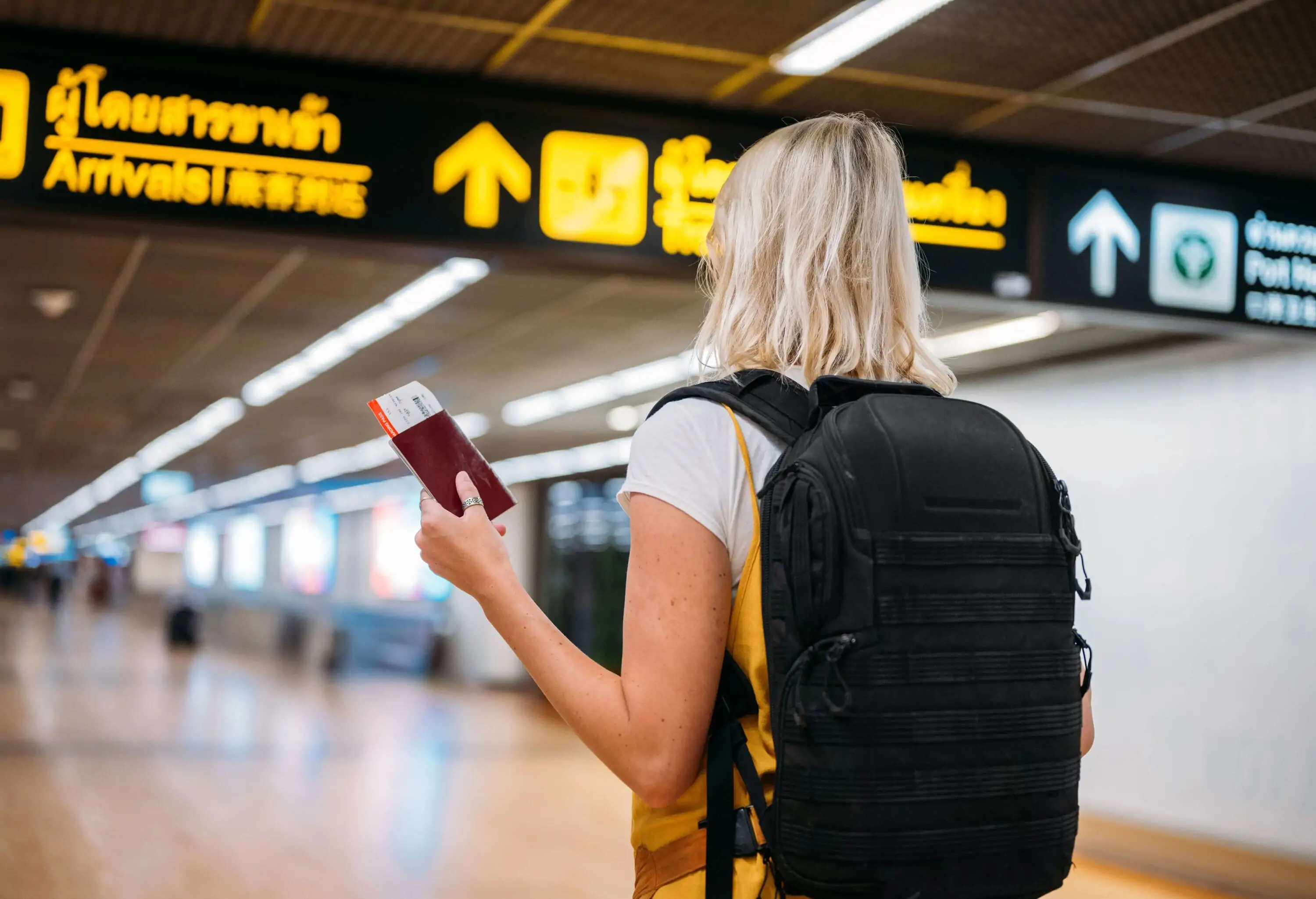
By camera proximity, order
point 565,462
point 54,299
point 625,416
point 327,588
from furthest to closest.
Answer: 1. point 327,588
2. point 565,462
3. point 625,416
4. point 54,299

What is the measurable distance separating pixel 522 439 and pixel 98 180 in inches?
466

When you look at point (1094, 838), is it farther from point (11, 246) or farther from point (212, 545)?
point (212, 545)

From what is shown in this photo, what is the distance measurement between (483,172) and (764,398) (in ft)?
9.07

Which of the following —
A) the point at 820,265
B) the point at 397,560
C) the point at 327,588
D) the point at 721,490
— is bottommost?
the point at 327,588

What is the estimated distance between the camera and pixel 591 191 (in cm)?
391

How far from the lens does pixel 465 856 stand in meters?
7.09

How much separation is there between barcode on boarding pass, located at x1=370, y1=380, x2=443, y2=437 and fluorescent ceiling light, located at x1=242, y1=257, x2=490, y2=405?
4370mm

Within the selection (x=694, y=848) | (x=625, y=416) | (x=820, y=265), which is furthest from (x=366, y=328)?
(x=694, y=848)

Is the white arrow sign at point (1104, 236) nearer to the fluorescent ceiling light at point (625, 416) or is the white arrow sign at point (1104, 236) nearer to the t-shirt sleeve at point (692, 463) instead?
the t-shirt sleeve at point (692, 463)

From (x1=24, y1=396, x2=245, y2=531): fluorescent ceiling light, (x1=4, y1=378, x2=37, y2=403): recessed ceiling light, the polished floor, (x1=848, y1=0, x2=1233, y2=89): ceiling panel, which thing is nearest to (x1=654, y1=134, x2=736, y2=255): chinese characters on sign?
(x1=848, y1=0, x2=1233, y2=89): ceiling panel

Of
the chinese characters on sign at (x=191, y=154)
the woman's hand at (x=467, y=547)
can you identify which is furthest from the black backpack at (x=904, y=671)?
the chinese characters on sign at (x=191, y=154)

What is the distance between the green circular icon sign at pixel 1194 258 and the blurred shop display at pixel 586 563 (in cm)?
1251

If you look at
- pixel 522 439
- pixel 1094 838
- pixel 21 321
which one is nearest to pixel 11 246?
pixel 21 321

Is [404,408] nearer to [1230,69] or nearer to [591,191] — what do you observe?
[591,191]
